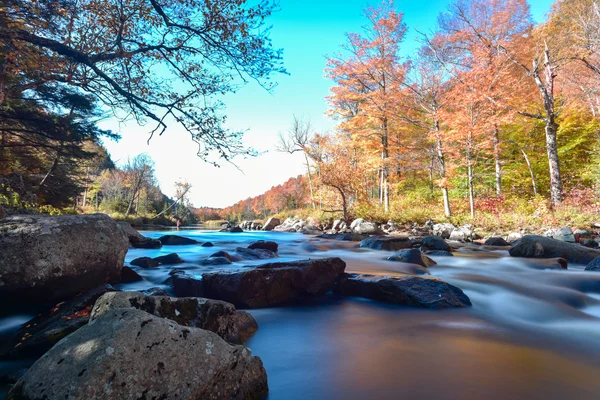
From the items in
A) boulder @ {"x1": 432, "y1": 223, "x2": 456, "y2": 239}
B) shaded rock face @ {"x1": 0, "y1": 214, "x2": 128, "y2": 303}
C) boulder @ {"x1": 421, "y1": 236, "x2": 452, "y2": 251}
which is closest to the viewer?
shaded rock face @ {"x1": 0, "y1": 214, "x2": 128, "y2": 303}

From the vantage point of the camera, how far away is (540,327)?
153 inches

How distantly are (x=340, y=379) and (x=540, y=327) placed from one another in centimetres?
308

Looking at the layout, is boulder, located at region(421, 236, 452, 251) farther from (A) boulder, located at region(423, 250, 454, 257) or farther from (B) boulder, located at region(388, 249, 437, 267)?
(B) boulder, located at region(388, 249, 437, 267)

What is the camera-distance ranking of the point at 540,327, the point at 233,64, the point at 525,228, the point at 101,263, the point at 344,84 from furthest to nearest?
the point at 344,84, the point at 525,228, the point at 233,64, the point at 101,263, the point at 540,327

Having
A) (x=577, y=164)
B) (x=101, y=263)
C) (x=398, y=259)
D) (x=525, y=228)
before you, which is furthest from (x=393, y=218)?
(x=101, y=263)

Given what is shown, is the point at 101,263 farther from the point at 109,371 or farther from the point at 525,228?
the point at 525,228

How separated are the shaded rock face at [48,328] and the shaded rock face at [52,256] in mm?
349

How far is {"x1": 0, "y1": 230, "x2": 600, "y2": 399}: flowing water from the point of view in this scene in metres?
2.36

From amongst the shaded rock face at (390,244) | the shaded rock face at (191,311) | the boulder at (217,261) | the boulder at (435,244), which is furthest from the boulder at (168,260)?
the boulder at (435,244)

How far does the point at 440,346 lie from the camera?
10.2ft

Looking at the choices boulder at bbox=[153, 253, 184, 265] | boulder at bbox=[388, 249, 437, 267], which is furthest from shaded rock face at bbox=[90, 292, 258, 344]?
boulder at bbox=[388, 249, 437, 267]

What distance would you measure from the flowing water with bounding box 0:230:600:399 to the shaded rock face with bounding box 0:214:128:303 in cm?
46

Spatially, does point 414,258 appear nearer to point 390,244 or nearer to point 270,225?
point 390,244

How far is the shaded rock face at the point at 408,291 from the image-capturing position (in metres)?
4.38
